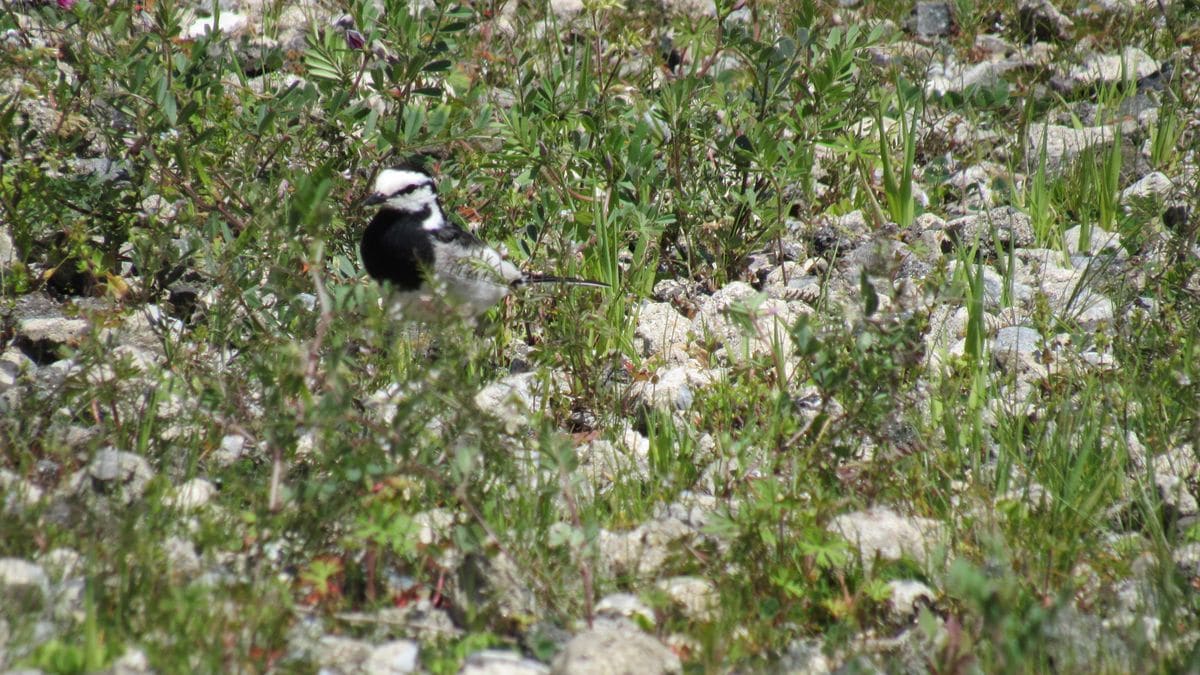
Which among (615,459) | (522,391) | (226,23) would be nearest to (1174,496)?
(615,459)

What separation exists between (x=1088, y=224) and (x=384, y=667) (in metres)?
3.98

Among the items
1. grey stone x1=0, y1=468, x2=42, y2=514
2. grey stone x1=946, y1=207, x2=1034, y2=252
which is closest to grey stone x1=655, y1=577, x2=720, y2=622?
grey stone x1=0, y1=468, x2=42, y2=514

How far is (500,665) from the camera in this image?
8.20ft

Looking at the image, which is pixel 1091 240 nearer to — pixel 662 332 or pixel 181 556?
pixel 662 332

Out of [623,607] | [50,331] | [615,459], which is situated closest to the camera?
[623,607]

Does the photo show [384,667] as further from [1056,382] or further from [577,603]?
[1056,382]

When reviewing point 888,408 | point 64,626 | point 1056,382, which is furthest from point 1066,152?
point 64,626

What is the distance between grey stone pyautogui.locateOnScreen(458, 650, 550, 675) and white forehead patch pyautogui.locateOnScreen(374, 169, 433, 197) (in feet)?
8.68

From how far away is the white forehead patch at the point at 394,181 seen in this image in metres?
4.83

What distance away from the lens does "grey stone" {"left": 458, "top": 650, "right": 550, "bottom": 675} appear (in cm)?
247

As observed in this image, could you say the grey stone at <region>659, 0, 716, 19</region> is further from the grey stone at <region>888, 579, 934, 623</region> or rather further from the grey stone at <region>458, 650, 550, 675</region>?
the grey stone at <region>458, 650, 550, 675</region>

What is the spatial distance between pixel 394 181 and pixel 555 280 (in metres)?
0.82

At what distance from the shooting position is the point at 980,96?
5508 mm

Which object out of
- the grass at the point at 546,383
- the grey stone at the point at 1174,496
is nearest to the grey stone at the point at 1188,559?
the grass at the point at 546,383
